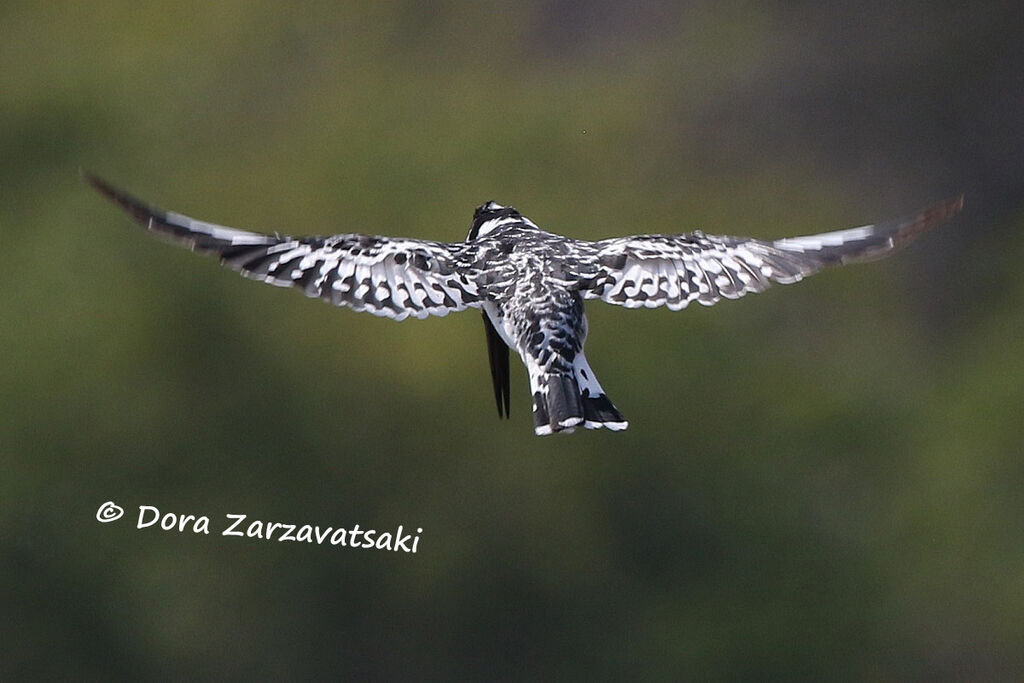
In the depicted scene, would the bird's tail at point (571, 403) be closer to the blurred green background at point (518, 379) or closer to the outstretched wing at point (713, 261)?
the outstretched wing at point (713, 261)

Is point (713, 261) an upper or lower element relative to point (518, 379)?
lower

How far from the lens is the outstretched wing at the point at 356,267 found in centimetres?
434

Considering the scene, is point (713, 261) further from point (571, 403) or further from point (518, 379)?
point (518, 379)

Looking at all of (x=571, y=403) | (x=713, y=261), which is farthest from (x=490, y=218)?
(x=571, y=403)

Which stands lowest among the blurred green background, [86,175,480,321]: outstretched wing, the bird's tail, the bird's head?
the bird's tail

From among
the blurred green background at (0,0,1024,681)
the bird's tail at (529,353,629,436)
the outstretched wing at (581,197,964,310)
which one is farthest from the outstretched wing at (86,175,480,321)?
the blurred green background at (0,0,1024,681)

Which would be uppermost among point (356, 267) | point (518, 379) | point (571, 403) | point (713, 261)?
point (518, 379)

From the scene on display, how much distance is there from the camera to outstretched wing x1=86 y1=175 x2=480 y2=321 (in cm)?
434

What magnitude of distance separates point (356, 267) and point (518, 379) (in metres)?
8.40

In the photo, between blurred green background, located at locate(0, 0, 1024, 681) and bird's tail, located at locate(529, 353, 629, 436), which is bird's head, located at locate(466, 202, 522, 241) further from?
blurred green background, located at locate(0, 0, 1024, 681)

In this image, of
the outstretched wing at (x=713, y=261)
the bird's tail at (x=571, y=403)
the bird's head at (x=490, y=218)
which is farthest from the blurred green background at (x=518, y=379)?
the bird's tail at (x=571, y=403)

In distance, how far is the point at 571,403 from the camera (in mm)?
4551

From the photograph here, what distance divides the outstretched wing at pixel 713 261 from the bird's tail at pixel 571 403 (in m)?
0.25

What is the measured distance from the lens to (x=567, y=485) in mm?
15258
